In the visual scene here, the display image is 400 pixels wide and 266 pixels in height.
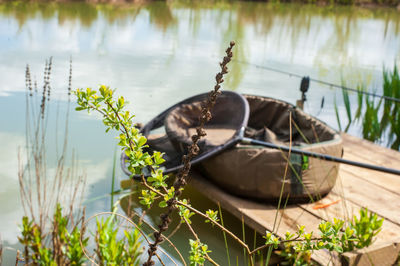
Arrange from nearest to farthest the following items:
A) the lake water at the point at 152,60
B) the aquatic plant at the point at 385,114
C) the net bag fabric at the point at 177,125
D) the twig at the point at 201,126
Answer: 1. the twig at the point at 201,126
2. the net bag fabric at the point at 177,125
3. the lake water at the point at 152,60
4. the aquatic plant at the point at 385,114

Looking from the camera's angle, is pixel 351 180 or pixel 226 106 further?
pixel 226 106

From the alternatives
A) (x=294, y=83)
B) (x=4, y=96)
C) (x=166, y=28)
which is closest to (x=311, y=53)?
(x=294, y=83)

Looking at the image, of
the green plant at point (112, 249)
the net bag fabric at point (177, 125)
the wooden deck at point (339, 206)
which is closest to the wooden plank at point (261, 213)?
the wooden deck at point (339, 206)

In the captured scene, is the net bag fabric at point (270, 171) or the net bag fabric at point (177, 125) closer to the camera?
the net bag fabric at point (270, 171)

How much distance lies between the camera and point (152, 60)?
21.5ft

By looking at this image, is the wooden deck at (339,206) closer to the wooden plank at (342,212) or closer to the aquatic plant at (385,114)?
the wooden plank at (342,212)

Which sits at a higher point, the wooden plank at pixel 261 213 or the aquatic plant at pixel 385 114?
the aquatic plant at pixel 385 114

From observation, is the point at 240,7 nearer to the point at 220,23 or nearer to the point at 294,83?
the point at 220,23

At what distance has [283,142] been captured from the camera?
331 centimetres

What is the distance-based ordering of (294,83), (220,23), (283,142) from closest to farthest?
(283,142) → (294,83) → (220,23)

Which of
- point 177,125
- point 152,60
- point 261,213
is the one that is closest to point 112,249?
point 261,213

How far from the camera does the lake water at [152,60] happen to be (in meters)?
3.36

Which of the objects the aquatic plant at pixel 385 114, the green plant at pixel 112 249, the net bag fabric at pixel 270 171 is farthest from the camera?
the aquatic plant at pixel 385 114

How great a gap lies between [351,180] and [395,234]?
0.72 m
